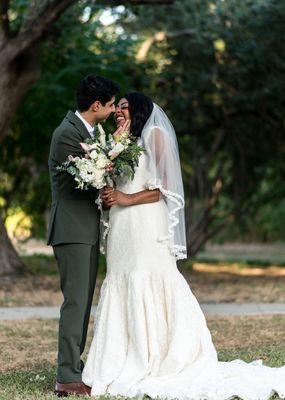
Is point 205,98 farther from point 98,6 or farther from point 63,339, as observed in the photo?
point 63,339

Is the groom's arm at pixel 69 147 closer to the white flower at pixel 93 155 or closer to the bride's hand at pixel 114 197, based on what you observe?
the white flower at pixel 93 155

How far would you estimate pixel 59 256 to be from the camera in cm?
644

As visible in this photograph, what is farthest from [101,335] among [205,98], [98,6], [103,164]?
[205,98]

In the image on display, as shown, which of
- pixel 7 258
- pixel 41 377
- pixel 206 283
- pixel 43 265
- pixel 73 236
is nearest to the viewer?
pixel 73 236

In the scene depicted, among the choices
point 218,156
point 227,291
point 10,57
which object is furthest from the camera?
point 218,156

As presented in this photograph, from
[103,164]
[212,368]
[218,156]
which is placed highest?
[218,156]

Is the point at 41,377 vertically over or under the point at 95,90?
under

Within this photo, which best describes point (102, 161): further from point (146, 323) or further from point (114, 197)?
point (146, 323)

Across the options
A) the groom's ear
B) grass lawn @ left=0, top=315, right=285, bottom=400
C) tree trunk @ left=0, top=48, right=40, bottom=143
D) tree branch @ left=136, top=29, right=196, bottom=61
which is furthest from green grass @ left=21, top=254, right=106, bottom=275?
the groom's ear

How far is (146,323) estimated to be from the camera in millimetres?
6457

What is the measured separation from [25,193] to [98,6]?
4.75m

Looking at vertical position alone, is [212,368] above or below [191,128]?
below

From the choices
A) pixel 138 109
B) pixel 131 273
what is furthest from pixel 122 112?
pixel 131 273

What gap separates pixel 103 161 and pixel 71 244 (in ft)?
2.19
